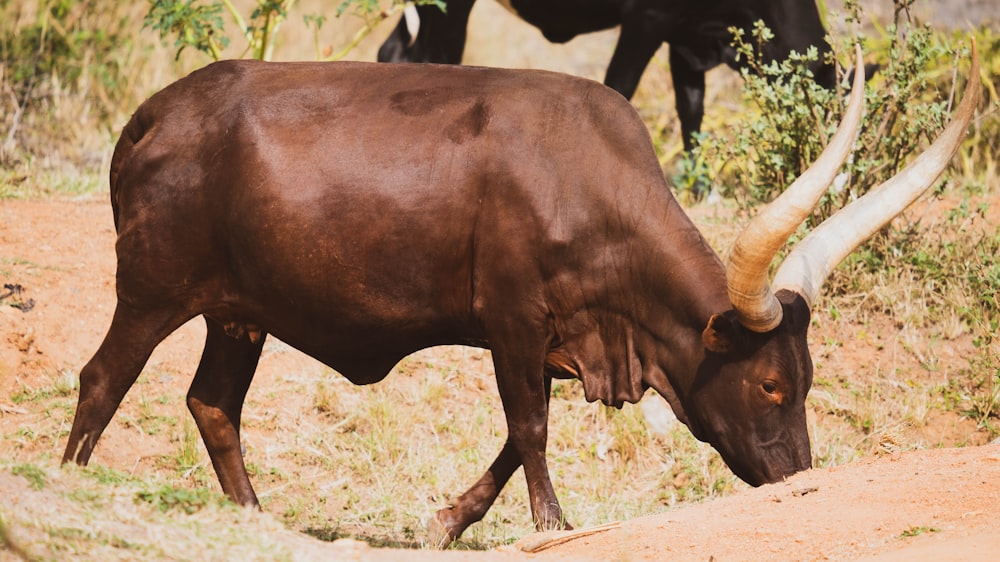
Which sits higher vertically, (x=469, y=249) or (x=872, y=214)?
(x=872, y=214)

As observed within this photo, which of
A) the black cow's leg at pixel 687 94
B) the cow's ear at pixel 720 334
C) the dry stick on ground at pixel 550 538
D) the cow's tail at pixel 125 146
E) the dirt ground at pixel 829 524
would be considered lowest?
the black cow's leg at pixel 687 94

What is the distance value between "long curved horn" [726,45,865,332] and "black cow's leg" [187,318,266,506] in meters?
1.96

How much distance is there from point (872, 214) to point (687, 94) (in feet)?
15.4

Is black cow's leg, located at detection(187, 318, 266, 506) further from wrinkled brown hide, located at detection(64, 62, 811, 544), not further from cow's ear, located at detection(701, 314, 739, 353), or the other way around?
cow's ear, located at detection(701, 314, 739, 353)

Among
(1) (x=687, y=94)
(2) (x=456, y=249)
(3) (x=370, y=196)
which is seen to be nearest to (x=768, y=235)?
(2) (x=456, y=249)

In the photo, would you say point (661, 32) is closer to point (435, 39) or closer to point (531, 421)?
point (435, 39)

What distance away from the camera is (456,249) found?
4.78m

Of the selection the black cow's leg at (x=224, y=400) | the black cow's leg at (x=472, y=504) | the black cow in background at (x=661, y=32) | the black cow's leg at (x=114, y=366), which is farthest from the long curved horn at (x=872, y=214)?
the black cow in background at (x=661, y=32)

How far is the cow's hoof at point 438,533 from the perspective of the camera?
5.19 meters

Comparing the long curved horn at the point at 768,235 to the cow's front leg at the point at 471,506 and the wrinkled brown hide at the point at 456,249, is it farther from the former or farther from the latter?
the cow's front leg at the point at 471,506

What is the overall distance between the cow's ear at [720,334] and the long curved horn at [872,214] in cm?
29

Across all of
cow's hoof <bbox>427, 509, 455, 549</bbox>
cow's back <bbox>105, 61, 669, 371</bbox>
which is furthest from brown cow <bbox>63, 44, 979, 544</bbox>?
cow's hoof <bbox>427, 509, 455, 549</bbox>

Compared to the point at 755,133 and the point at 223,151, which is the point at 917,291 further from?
the point at 223,151

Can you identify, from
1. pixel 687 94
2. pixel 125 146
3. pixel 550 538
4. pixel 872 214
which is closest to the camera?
A: pixel 550 538
